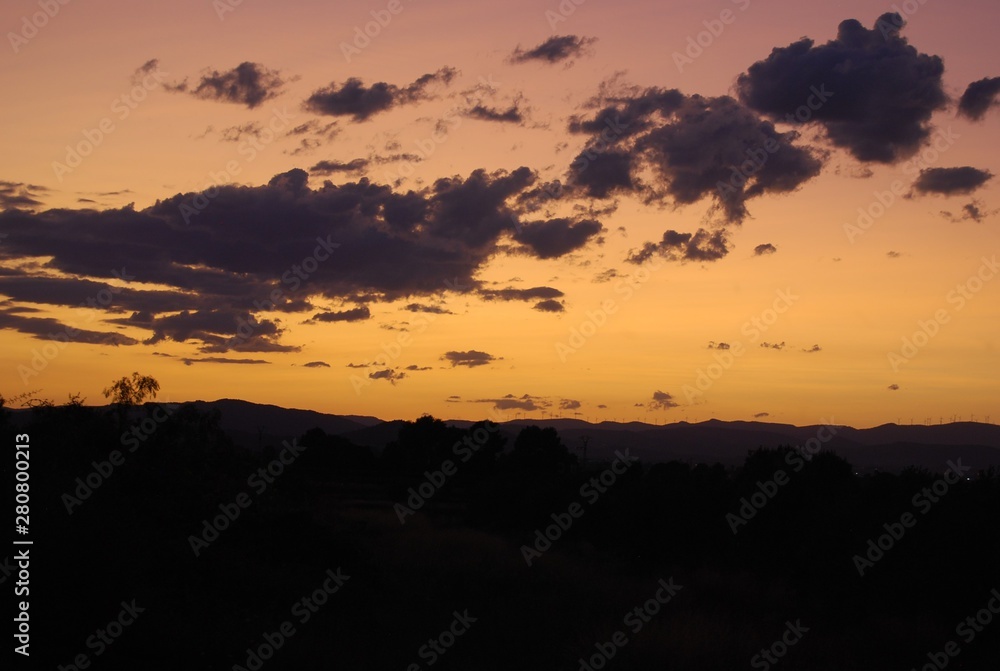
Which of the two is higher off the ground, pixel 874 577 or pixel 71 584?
pixel 71 584

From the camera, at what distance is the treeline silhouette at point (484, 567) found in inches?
489

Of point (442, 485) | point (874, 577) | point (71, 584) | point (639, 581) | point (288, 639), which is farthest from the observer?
point (442, 485)

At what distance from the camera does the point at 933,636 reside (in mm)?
16578

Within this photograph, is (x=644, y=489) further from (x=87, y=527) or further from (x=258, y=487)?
(x=87, y=527)

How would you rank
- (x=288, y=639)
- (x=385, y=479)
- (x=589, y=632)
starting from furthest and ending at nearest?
(x=385, y=479)
(x=589, y=632)
(x=288, y=639)

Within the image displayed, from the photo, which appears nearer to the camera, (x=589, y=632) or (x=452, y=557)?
(x=589, y=632)

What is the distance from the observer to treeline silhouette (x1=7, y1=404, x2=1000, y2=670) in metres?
12.4

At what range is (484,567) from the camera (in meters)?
23.7

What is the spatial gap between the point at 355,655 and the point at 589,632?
415 centimetres

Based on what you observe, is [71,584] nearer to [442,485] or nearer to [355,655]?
[355,655]

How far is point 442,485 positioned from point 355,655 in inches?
1779

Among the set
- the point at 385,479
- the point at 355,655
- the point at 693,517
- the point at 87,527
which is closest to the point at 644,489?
the point at 693,517

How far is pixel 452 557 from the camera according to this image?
83.4ft

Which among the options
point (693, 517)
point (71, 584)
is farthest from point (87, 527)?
point (693, 517)
